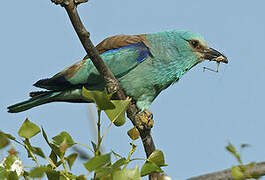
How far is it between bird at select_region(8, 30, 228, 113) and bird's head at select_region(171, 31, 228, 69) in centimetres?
2

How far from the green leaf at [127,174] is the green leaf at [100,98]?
403 millimetres

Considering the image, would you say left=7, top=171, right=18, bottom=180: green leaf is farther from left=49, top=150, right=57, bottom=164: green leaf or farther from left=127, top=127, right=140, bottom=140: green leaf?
left=127, top=127, right=140, bottom=140: green leaf

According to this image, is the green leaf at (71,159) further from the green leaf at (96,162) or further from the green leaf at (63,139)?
the green leaf at (96,162)

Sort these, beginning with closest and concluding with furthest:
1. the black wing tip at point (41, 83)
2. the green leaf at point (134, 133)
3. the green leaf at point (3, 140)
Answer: the green leaf at point (3, 140), the green leaf at point (134, 133), the black wing tip at point (41, 83)

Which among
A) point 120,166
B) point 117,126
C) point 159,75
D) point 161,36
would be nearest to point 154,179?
point 117,126

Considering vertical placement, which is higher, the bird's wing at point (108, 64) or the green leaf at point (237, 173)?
the green leaf at point (237, 173)

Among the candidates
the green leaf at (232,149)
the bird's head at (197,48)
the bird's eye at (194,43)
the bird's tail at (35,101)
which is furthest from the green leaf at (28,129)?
the bird's eye at (194,43)

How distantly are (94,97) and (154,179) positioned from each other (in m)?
1.69

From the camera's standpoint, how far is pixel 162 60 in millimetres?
6332

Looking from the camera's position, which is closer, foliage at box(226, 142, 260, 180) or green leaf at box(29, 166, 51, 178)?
foliage at box(226, 142, 260, 180)

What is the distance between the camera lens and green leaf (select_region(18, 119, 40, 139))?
8.61 ft

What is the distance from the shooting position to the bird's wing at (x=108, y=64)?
19.9ft

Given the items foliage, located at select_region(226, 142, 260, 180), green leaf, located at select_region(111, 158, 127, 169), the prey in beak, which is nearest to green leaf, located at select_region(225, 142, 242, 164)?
foliage, located at select_region(226, 142, 260, 180)

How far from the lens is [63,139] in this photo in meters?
2.58
